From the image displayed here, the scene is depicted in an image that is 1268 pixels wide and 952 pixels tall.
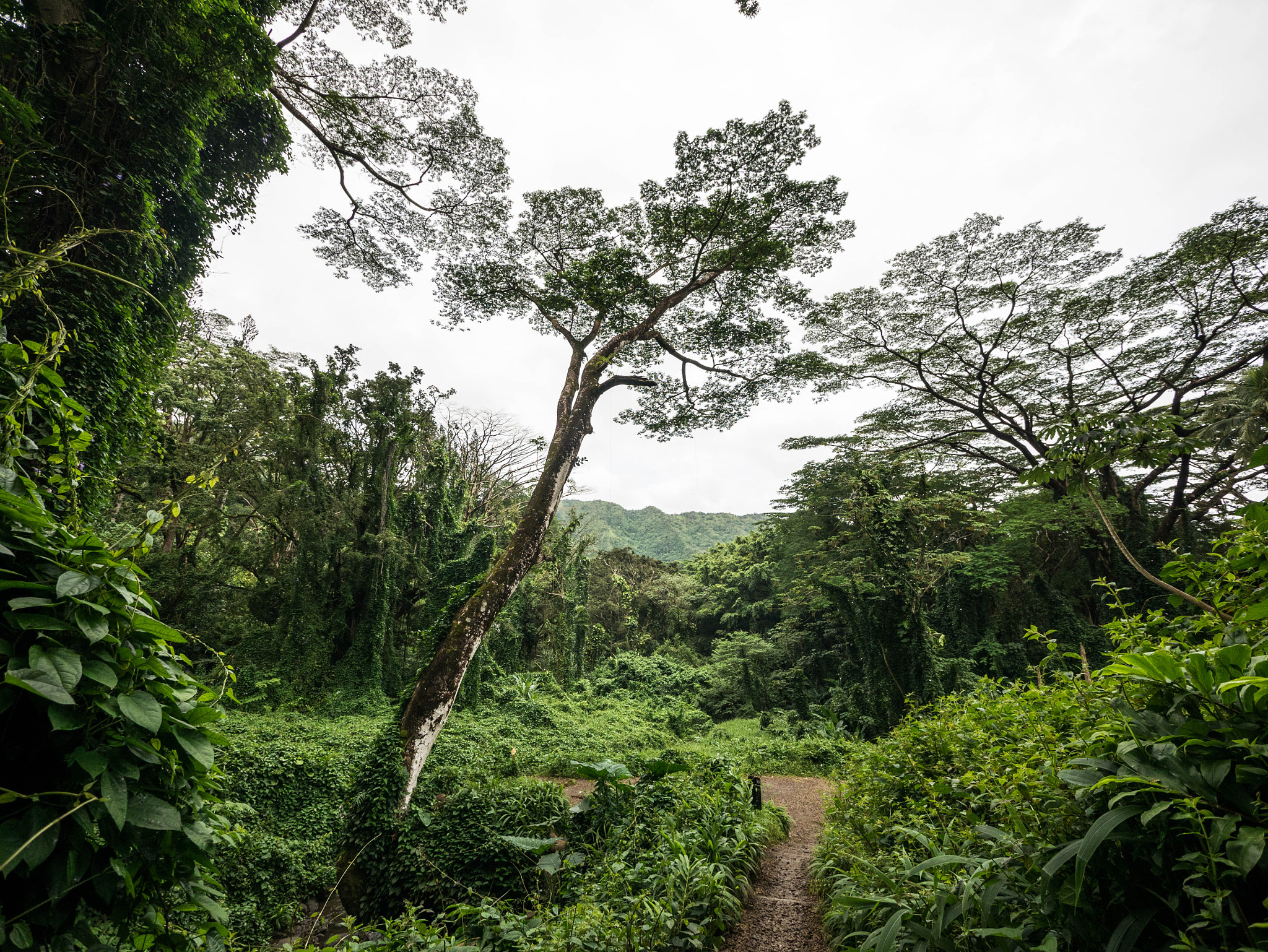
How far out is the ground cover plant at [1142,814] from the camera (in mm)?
1095

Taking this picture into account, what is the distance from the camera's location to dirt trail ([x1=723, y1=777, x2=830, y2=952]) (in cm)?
339

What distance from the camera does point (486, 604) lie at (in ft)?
18.8

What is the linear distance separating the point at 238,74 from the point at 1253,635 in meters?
9.19

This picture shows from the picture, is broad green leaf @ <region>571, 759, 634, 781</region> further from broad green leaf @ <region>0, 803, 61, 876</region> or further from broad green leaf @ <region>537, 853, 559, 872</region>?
broad green leaf @ <region>0, 803, 61, 876</region>

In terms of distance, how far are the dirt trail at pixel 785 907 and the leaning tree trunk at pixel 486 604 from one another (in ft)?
12.1

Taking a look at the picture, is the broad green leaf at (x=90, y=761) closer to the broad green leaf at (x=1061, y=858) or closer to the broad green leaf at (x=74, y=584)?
the broad green leaf at (x=74, y=584)

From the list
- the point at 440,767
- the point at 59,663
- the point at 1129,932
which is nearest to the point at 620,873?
the point at 1129,932

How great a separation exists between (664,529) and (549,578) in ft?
93.3

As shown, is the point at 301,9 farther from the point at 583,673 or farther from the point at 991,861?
the point at 583,673

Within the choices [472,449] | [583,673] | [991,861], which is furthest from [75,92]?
[583,673]

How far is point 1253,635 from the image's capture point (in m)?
1.41

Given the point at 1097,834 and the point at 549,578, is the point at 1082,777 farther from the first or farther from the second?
the point at 549,578

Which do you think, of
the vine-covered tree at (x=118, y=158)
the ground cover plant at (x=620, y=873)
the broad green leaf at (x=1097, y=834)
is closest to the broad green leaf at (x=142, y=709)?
the broad green leaf at (x=1097, y=834)

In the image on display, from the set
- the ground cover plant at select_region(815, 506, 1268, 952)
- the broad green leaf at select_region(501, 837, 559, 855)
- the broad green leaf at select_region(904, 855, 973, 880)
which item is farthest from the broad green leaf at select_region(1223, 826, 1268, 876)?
the broad green leaf at select_region(501, 837, 559, 855)
